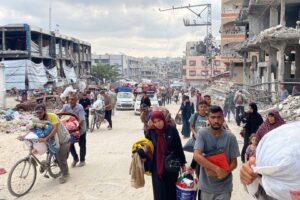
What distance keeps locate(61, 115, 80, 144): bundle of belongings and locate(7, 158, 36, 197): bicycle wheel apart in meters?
1.31

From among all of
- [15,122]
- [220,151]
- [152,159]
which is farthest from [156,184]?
[15,122]

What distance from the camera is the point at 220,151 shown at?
4223 mm

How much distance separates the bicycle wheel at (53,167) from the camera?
8.05m

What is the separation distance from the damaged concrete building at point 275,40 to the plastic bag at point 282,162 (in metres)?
15.5

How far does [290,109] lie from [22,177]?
10.6m

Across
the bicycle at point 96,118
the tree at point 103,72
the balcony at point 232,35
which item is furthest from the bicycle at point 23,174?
the tree at point 103,72

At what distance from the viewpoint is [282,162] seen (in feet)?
5.69

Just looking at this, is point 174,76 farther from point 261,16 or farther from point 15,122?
point 15,122

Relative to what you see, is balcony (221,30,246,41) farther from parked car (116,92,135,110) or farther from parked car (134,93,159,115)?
parked car (116,92,135,110)

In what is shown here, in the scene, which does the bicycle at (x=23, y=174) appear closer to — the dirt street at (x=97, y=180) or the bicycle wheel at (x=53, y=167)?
the dirt street at (x=97, y=180)

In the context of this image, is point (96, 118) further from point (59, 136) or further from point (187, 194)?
point (187, 194)

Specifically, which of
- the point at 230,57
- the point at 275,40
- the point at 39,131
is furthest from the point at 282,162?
the point at 230,57

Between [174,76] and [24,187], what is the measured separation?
148 m

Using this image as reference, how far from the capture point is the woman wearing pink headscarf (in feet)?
15.7
